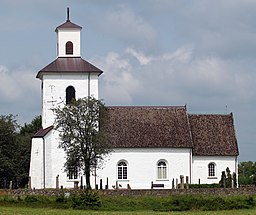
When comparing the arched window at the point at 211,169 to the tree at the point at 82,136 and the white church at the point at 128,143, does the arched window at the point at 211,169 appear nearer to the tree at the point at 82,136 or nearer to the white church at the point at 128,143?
the white church at the point at 128,143

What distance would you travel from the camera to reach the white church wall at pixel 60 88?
2808 inches

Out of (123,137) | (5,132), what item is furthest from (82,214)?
(5,132)

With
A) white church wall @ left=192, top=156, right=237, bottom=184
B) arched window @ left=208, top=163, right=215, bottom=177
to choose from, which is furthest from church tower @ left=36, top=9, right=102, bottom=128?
arched window @ left=208, top=163, right=215, bottom=177

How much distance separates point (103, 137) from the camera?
65000mm

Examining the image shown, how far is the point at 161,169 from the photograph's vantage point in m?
72.6

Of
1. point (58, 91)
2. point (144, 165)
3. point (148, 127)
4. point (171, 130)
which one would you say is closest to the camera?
point (58, 91)

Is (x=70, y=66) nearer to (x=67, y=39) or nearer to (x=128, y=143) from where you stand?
(x=67, y=39)

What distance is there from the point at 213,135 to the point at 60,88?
14.8 meters

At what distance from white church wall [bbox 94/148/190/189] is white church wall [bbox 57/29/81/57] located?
382 inches

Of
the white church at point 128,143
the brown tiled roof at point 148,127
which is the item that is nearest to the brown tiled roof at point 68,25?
the white church at point 128,143

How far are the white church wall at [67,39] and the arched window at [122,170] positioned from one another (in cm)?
1041

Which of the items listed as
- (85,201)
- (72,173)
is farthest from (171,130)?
(85,201)

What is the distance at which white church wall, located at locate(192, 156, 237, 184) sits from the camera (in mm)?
73500

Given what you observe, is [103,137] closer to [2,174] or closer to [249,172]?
[2,174]
